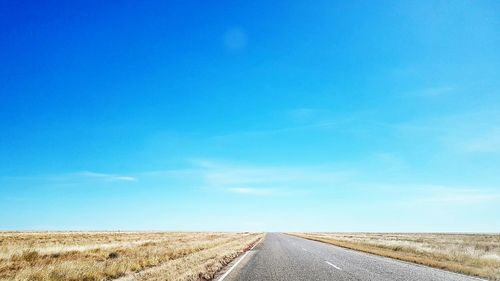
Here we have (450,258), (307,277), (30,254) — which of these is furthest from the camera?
(450,258)

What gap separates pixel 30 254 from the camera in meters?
21.3

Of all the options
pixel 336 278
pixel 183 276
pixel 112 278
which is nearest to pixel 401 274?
pixel 336 278

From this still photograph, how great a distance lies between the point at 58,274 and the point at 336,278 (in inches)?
364

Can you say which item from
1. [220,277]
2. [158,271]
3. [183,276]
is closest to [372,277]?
[220,277]

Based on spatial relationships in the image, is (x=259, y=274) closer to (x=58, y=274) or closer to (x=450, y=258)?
(x=58, y=274)

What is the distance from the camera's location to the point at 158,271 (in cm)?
1459

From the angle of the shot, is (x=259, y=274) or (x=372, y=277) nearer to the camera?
(x=372, y=277)

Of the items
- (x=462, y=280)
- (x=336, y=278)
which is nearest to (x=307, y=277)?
(x=336, y=278)

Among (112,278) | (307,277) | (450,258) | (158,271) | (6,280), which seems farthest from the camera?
(450,258)

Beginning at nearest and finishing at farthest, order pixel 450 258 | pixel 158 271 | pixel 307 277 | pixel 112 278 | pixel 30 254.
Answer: pixel 307 277 → pixel 112 278 → pixel 158 271 → pixel 30 254 → pixel 450 258

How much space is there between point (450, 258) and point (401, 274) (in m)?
11.6

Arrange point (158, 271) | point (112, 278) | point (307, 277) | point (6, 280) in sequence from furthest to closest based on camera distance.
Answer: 1. point (158, 271)
2. point (112, 278)
3. point (307, 277)
4. point (6, 280)

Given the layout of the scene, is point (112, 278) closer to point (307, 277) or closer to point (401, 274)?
point (307, 277)

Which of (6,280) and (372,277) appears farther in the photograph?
(372,277)
